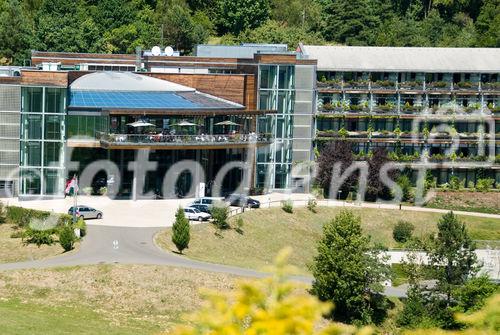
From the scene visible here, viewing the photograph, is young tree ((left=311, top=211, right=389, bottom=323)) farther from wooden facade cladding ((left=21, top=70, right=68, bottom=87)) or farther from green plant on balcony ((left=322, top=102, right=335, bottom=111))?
green plant on balcony ((left=322, top=102, right=335, bottom=111))

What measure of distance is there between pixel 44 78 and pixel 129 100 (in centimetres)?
753

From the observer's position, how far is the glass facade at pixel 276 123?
3536 inches

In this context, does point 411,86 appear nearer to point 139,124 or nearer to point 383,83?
point 383,83

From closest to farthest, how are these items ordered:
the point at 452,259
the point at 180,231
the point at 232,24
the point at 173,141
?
1. the point at 452,259
2. the point at 180,231
3. the point at 173,141
4. the point at 232,24

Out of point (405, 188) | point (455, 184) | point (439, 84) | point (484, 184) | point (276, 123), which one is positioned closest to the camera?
point (405, 188)

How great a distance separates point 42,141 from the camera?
80000 millimetres

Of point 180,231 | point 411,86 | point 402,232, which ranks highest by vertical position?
point 411,86

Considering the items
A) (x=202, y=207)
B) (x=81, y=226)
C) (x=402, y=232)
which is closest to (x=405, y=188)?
(x=402, y=232)

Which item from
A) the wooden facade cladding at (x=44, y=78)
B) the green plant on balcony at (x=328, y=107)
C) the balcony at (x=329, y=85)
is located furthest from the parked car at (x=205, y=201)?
the balcony at (x=329, y=85)

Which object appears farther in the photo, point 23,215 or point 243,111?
point 243,111

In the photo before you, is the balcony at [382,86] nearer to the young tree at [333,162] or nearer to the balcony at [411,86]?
the balcony at [411,86]

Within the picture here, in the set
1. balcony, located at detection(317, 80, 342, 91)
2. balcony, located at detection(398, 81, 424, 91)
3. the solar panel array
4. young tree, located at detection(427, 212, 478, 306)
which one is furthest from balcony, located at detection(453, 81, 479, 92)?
young tree, located at detection(427, 212, 478, 306)

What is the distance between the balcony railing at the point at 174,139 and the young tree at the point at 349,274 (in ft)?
67.2

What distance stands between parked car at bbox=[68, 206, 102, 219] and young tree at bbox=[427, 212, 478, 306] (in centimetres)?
2442
